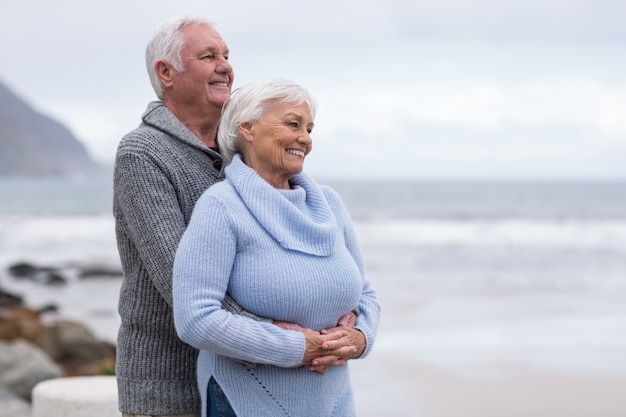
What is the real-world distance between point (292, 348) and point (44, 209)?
142 ft

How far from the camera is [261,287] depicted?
2.54 metres

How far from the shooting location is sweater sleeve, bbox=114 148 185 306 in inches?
104

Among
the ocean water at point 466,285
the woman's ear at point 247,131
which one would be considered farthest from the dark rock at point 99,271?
the woman's ear at point 247,131

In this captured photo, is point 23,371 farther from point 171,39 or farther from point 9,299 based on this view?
point 9,299

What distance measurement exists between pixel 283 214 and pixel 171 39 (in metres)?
0.68

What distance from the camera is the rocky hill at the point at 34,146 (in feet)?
326

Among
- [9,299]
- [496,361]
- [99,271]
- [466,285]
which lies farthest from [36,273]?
[496,361]

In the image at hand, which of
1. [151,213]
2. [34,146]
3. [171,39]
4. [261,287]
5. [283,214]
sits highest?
[34,146]

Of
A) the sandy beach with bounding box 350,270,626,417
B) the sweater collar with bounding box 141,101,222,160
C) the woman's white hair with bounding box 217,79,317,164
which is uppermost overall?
the woman's white hair with bounding box 217,79,317,164

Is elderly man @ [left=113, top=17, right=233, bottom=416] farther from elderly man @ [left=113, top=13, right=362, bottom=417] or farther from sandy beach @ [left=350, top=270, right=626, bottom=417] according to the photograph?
sandy beach @ [left=350, top=270, right=626, bottom=417]

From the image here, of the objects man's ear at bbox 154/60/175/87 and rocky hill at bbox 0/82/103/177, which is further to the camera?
rocky hill at bbox 0/82/103/177

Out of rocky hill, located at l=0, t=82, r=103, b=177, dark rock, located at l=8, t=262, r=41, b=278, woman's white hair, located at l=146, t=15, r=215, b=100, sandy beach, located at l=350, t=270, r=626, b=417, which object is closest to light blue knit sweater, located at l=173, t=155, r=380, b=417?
woman's white hair, located at l=146, t=15, r=215, b=100

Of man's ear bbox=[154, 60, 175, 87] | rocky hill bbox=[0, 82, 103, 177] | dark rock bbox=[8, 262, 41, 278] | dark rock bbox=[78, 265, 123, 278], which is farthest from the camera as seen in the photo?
rocky hill bbox=[0, 82, 103, 177]

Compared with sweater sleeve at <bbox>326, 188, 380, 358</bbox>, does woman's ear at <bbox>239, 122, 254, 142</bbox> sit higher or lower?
higher
